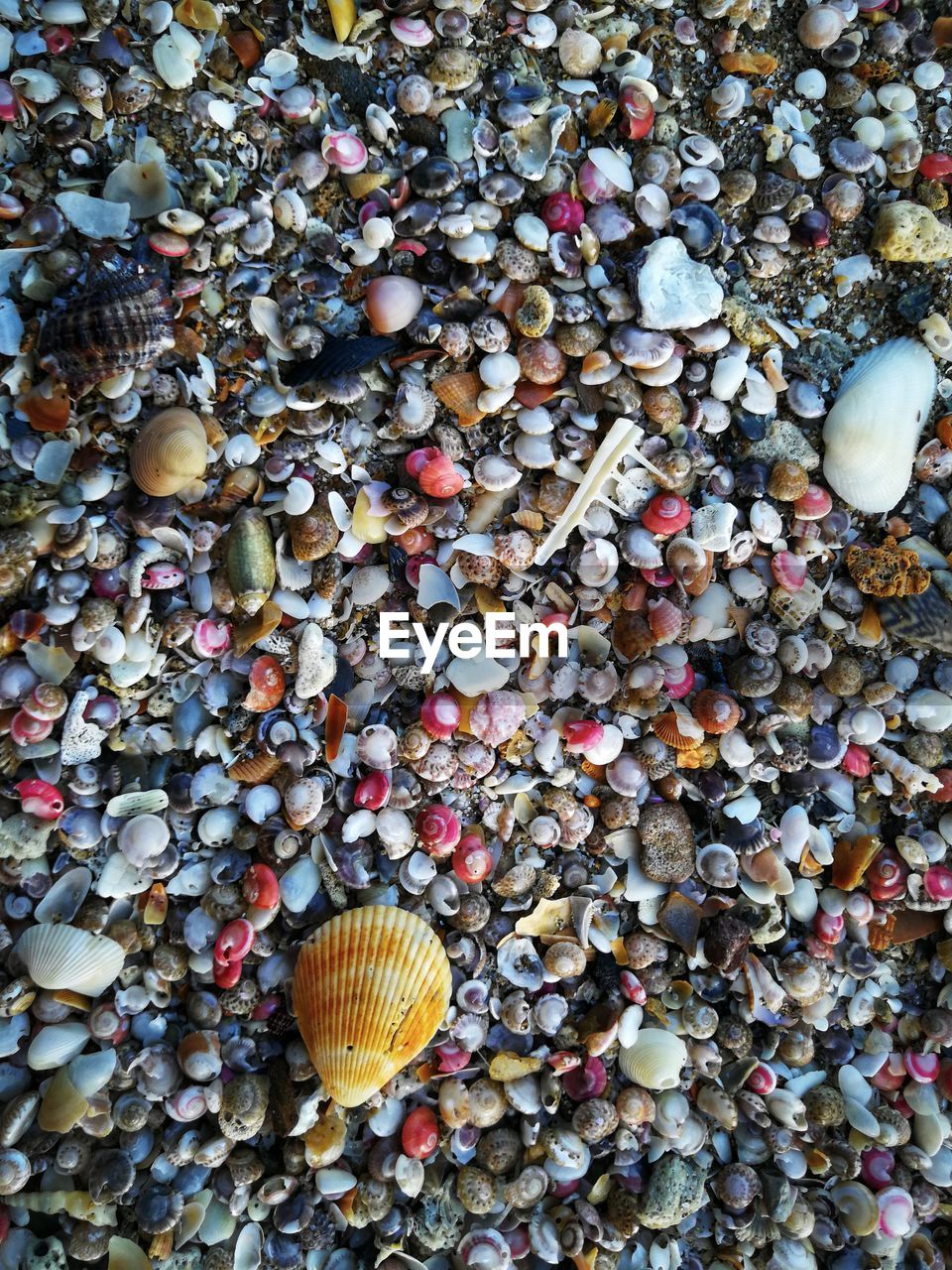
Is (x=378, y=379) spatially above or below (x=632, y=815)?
above

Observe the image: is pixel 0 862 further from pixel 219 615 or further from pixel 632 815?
pixel 632 815

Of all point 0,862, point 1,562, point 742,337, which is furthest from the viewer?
point 742,337

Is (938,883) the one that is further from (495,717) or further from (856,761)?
(495,717)

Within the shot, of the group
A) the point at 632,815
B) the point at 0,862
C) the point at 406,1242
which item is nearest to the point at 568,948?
the point at 632,815

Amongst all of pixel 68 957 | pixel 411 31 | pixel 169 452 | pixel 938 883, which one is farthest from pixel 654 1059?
pixel 411 31

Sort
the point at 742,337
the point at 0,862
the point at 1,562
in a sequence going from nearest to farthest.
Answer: the point at 1,562 → the point at 0,862 → the point at 742,337

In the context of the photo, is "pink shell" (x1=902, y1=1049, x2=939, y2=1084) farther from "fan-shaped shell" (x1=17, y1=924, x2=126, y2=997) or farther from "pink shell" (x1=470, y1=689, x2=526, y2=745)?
"fan-shaped shell" (x1=17, y1=924, x2=126, y2=997)

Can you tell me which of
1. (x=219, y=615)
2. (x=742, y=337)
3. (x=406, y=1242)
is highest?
(x=742, y=337)
